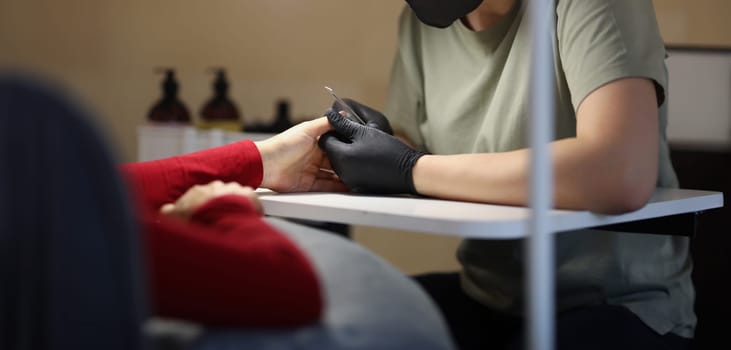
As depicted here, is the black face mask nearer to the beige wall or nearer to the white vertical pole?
the white vertical pole

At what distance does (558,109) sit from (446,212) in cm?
42

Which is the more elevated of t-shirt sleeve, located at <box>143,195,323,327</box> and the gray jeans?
t-shirt sleeve, located at <box>143,195,323,327</box>

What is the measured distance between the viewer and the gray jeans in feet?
2.41

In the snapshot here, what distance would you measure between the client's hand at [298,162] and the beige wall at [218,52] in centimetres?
117

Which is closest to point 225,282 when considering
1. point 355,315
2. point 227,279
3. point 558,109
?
point 227,279

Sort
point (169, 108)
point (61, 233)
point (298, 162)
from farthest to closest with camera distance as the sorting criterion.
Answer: point (169, 108) → point (298, 162) → point (61, 233)

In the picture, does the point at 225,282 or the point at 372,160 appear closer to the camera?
the point at 225,282

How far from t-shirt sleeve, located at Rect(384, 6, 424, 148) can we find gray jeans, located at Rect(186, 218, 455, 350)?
0.71 metres

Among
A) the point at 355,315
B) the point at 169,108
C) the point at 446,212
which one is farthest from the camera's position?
the point at 169,108

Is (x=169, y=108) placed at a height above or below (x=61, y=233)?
below

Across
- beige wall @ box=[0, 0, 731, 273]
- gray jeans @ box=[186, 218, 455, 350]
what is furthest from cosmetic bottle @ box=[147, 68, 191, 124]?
gray jeans @ box=[186, 218, 455, 350]

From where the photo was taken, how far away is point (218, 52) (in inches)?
103

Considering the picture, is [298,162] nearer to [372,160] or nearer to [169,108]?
[372,160]

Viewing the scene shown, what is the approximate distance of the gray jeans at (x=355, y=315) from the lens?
2.41 feet
